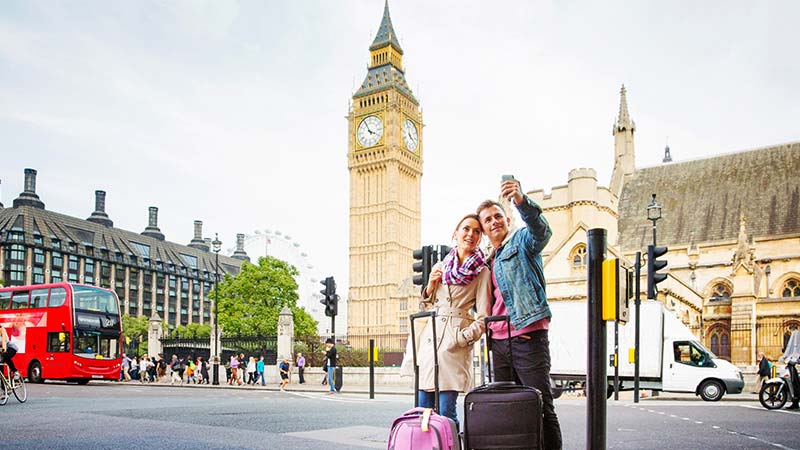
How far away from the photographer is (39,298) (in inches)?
919

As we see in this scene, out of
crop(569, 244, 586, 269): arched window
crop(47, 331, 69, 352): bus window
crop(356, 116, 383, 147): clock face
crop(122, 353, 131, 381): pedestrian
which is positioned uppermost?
crop(356, 116, 383, 147): clock face

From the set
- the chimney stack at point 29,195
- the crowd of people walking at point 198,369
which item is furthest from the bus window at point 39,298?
the chimney stack at point 29,195

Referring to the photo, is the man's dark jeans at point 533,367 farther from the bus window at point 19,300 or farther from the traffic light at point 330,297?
the bus window at point 19,300

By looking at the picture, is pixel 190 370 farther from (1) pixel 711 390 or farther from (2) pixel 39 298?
(1) pixel 711 390

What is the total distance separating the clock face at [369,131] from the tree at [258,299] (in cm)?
2841

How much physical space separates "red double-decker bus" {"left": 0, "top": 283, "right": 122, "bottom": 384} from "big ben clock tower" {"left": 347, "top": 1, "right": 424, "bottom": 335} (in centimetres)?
5567

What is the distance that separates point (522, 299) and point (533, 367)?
407 mm

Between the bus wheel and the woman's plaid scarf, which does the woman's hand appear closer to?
the woman's plaid scarf

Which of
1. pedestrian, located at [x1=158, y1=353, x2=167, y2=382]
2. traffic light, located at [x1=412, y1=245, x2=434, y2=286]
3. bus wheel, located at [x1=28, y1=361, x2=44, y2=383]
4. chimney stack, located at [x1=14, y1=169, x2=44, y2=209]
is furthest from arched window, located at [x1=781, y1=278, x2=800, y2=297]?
chimney stack, located at [x1=14, y1=169, x2=44, y2=209]

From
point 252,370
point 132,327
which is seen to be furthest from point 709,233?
point 132,327

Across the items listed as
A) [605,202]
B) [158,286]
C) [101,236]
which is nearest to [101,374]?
[605,202]

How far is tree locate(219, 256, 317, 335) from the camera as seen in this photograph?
55938 millimetres

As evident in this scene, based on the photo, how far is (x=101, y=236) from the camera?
281ft

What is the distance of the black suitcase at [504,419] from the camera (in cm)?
356
